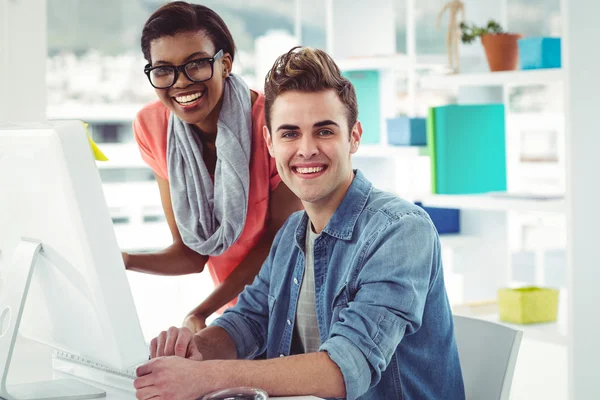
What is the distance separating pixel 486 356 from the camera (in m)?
1.40

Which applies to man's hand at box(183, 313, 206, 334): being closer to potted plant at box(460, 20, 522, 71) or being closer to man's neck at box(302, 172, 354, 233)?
man's neck at box(302, 172, 354, 233)

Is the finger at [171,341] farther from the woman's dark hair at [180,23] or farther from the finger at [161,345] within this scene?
the woman's dark hair at [180,23]

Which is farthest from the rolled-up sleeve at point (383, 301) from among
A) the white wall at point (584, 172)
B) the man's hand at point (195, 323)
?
the white wall at point (584, 172)

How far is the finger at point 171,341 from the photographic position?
1.31 metres

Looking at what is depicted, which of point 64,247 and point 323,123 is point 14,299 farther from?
point 323,123

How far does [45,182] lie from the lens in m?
0.99

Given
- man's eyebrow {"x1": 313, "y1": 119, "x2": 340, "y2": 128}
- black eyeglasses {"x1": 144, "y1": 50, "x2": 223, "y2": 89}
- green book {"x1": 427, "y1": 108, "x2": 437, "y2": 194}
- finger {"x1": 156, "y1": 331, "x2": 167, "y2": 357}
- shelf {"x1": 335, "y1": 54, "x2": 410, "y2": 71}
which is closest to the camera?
finger {"x1": 156, "y1": 331, "x2": 167, "y2": 357}

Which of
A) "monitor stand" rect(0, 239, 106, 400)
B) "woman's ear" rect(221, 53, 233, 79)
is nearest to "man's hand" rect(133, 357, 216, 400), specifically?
"monitor stand" rect(0, 239, 106, 400)

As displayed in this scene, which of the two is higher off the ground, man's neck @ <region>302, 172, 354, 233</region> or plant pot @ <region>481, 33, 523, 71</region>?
plant pot @ <region>481, 33, 523, 71</region>

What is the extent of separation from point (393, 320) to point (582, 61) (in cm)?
134

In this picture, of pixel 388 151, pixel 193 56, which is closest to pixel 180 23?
pixel 193 56

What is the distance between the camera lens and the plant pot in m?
2.69

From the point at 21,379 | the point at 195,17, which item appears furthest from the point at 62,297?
the point at 195,17

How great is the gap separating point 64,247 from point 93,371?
1.11 ft
